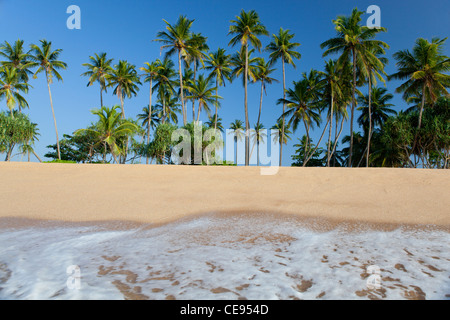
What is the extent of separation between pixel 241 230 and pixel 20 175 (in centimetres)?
669

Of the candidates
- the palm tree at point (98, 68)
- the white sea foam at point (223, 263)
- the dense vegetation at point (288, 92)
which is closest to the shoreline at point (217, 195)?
the white sea foam at point (223, 263)

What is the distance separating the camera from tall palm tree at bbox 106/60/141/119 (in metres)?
30.1

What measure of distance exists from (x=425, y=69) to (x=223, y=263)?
27.1m

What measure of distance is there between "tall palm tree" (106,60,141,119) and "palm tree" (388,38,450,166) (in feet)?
93.8

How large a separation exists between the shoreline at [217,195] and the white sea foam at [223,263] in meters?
0.73

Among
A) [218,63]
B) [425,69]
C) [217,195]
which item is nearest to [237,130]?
[218,63]

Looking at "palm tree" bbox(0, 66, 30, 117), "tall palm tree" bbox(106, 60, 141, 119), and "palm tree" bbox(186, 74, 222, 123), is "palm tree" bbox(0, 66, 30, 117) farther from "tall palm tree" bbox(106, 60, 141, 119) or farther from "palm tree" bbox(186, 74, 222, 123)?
"palm tree" bbox(186, 74, 222, 123)

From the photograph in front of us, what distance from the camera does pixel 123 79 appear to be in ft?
99.9

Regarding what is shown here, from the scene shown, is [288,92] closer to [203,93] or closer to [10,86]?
[203,93]

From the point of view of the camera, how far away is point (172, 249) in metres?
2.40

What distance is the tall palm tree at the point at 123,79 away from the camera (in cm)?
3006

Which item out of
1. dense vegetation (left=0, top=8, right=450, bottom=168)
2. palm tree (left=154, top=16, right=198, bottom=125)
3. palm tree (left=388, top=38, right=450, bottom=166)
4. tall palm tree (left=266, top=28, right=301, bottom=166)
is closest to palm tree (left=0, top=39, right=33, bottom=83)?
dense vegetation (left=0, top=8, right=450, bottom=168)

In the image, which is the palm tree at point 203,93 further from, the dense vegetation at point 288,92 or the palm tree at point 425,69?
the palm tree at point 425,69
